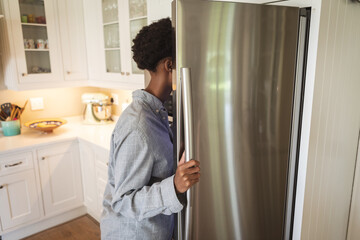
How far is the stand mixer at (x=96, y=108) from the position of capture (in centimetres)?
273

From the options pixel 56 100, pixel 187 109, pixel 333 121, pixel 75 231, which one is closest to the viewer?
pixel 187 109

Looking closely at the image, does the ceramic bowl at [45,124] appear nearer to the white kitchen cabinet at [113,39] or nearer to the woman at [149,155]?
the white kitchen cabinet at [113,39]

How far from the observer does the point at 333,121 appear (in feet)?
3.60

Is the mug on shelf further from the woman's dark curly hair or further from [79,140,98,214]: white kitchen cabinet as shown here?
the woman's dark curly hair

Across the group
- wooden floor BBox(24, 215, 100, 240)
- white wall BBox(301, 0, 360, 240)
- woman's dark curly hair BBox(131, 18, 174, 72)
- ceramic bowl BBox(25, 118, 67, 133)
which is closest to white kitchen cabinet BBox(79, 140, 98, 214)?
wooden floor BBox(24, 215, 100, 240)

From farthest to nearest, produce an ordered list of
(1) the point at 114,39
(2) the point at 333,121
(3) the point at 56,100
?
(3) the point at 56,100, (1) the point at 114,39, (2) the point at 333,121

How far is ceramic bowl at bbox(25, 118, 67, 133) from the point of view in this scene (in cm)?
242

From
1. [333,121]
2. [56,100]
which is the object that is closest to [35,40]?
[56,100]

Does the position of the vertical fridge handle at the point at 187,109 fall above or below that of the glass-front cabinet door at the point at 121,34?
below

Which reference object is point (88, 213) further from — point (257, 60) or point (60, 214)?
point (257, 60)

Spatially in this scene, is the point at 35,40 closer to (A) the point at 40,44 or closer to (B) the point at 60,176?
(A) the point at 40,44

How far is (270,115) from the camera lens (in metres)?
0.93

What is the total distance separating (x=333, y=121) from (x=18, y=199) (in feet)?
7.39

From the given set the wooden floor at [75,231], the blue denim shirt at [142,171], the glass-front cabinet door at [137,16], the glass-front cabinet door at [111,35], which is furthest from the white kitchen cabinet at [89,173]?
the blue denim shirt at [142,171]
